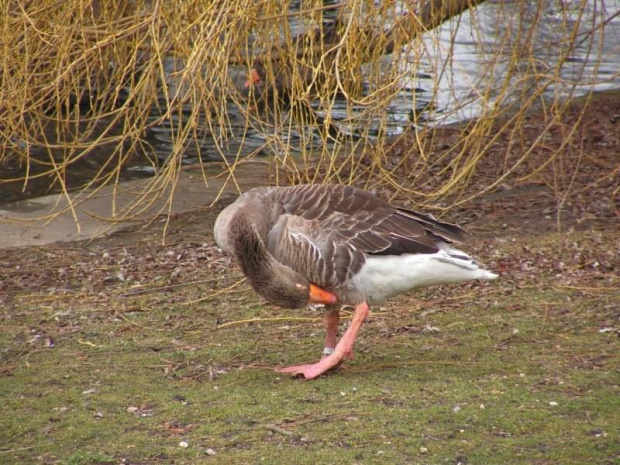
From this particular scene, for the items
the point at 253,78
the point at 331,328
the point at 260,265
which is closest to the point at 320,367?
the point at 331,328

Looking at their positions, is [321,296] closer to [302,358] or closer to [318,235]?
[318,235]

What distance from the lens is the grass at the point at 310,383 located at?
406 cm

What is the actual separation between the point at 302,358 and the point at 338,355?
56cm

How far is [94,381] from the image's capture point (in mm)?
5102

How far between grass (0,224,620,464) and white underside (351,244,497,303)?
1.56ft

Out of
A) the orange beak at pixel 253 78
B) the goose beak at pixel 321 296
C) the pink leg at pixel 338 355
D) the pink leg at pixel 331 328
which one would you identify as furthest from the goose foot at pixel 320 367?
Answer: the orange beak at pixel 253 78

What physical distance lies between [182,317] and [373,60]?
2.15 metres

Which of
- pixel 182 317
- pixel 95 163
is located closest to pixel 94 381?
pixel 182 317

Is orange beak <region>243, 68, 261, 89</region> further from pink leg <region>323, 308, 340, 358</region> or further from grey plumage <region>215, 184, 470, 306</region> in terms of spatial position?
pink leg <region>323, 308, 340, 358</region>

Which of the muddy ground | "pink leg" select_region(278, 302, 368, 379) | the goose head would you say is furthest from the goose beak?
the muddy ground

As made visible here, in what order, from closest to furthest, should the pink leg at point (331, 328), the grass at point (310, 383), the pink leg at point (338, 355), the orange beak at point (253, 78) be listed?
the grass at point (310, 383), the pink leg at point (338, 355), the pink leg at point (331, 328), the orange beak at point (253, 78)

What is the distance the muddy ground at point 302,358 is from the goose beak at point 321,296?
16.3 inches

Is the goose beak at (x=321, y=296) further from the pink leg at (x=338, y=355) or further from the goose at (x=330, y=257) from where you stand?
the pink leg at (x=338, y=355)

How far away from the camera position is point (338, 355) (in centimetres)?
498
